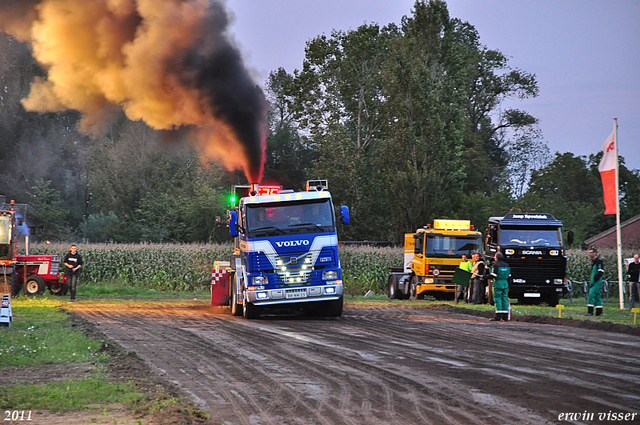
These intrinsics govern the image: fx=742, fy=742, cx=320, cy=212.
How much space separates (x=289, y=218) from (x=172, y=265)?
22.6 metres

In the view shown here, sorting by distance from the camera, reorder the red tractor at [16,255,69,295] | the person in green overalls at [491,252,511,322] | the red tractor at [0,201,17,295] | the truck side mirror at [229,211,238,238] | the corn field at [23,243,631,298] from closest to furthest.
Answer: the person in green overalls at [491,252,511,322]
the truck side mirror at [229,211,238,238]
the red tractor at [0,201,17,295]
the red tractor at [16,255,69,295]
the corn field at [23,243,631,298]

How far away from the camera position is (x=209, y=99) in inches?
1093

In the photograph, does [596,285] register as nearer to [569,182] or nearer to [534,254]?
[534,254]

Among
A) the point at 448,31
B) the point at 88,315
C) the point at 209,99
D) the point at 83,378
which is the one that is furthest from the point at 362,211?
the point at 83,378

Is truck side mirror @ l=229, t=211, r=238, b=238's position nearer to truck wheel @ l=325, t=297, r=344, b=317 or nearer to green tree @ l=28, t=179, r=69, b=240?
truck wheel @ l=325, t=297, r=344, b=317

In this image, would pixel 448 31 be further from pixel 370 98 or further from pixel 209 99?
pixel 209 99

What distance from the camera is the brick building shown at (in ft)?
189

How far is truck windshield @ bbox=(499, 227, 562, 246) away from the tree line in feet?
50.8

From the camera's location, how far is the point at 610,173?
84.0 ft

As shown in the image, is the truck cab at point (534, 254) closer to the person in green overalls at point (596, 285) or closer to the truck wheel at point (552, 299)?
the truck wheel at point (552, 299)

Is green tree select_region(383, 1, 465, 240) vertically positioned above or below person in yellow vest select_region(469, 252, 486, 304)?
above

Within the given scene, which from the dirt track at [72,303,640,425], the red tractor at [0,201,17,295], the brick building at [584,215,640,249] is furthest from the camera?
the brick building at [584,215,640,249]

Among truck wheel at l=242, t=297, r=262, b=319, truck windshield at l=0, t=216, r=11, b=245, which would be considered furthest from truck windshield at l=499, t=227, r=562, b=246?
truck windshield at l=0, t=216, r=11, b=245

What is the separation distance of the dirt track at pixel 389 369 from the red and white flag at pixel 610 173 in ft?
25.1
